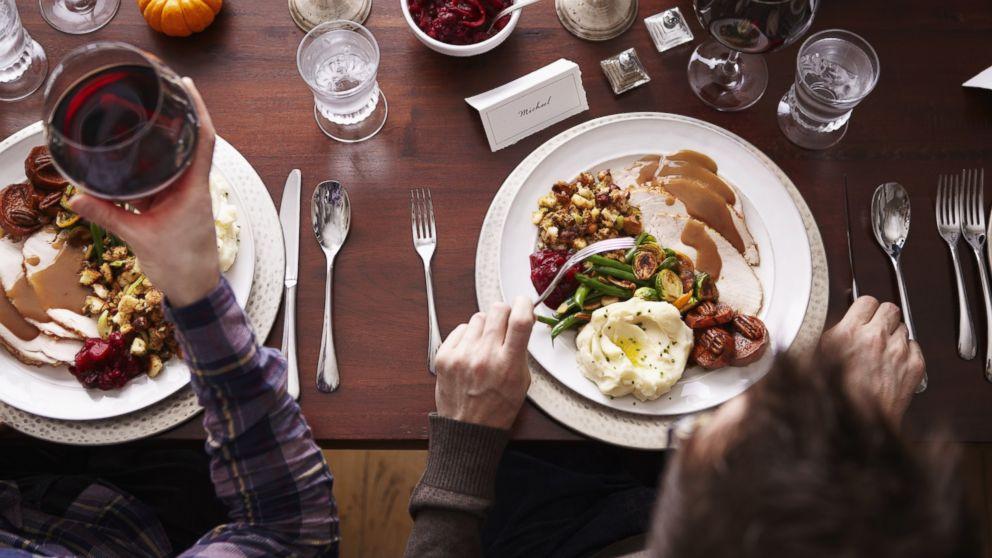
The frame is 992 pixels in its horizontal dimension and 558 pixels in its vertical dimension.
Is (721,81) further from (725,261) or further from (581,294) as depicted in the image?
(581,294)

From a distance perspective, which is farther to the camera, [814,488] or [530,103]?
[530,103]

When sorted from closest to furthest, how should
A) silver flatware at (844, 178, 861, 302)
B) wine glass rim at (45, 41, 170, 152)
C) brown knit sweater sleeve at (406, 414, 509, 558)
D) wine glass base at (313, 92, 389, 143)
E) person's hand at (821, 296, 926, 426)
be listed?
wine glass rim at (45, 41, 170, 152) → brown knit sweater sleeve at (406, 414, 509, 558) → person's hand at (821, 296, 926, 426) → silver flatware at (844, 178, 861, 302) → wine glass base at (313, 92, 389, 143)

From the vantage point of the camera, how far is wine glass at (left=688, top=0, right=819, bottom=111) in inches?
59.4

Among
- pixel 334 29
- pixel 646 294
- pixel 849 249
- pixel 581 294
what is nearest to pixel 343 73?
pixel 334 29

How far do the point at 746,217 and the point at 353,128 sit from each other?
95cm

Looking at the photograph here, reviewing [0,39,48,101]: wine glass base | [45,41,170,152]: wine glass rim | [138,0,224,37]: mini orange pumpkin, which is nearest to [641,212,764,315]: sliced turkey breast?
[45,41,170,152]: wine glass rim

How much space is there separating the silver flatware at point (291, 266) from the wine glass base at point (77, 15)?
2.11ft

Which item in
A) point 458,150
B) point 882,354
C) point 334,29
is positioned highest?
point 334,29

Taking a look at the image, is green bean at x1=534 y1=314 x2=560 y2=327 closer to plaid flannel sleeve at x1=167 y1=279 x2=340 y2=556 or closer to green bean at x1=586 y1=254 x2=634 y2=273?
green bean at x1=586 y1=254 x2=634 y2=273

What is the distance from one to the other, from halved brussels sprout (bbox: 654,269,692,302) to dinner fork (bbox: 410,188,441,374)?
1.64 ft

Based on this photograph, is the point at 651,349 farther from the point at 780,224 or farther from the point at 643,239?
the point at 780,224

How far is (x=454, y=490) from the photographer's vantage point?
153 cm

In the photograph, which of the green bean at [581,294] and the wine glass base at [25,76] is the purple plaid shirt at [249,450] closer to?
the green bean at [581,294]

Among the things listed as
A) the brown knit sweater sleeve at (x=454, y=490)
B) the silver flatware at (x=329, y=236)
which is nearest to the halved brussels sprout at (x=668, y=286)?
the brown knit sweater sleeve at (x=454, y=490)
